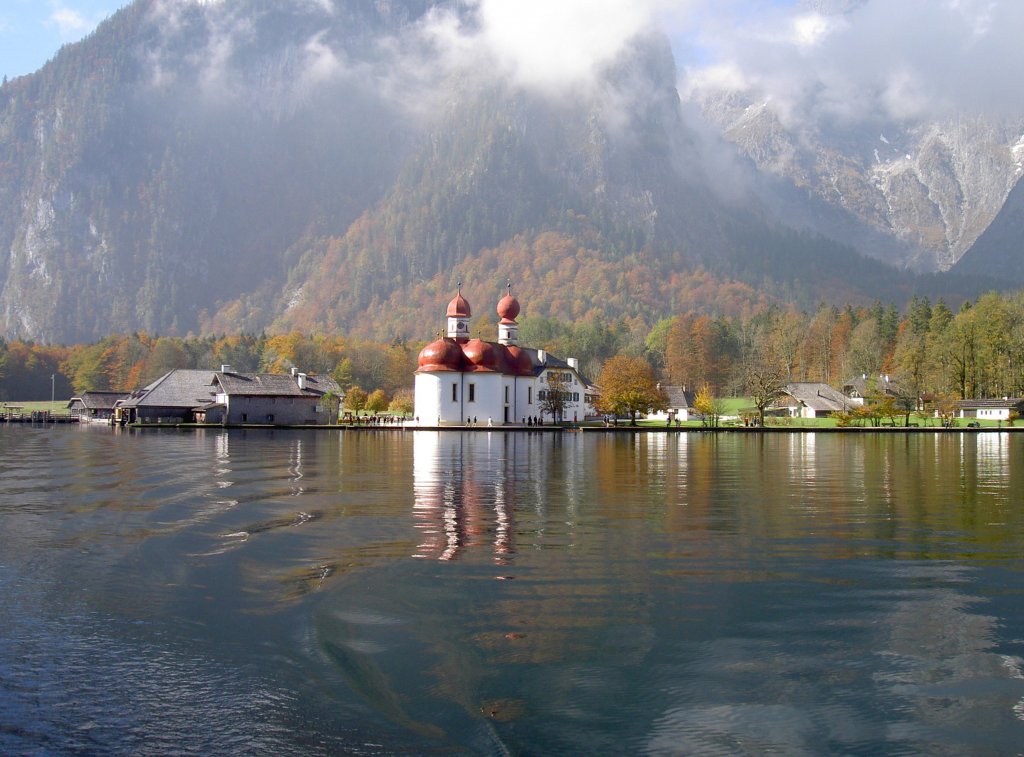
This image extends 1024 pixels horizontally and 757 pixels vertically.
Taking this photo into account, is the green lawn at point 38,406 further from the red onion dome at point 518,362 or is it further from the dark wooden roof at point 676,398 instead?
the dark wooden roof at point 676,398

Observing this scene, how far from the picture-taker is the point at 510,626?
42.8 ft

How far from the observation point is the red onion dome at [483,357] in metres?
101

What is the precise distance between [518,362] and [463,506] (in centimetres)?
8014

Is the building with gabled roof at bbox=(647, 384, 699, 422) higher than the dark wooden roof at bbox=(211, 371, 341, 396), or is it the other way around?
the dark wooden roof at bbox=(211, 371, 341, 396)

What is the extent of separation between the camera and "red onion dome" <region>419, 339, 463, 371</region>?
99.7 m

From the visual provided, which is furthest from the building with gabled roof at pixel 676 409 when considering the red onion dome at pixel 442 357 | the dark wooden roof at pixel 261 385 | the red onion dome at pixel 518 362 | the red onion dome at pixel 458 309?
the dark wooden roof at pixel 261 385

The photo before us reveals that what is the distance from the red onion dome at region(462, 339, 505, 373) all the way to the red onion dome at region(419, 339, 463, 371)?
1.18 metres

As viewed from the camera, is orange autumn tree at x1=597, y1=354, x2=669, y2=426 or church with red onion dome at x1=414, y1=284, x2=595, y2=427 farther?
orange autumn tree at x1=597, y1=354, x2=669, y2=426

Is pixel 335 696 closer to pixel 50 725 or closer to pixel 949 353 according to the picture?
pixel 50 725

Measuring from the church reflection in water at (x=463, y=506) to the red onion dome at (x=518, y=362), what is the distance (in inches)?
2251

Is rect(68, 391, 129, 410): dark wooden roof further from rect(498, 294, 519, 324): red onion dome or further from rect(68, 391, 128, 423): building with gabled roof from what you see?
rect(498, 294, 519, 324): red onion dome

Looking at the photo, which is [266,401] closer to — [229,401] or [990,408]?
[229,401]

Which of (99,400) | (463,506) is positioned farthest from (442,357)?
(463,506)

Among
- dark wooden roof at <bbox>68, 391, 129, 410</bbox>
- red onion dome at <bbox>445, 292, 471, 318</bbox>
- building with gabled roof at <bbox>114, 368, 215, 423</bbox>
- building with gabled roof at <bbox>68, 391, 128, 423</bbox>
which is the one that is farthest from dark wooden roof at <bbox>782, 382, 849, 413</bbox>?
dark wooden roof at <bbox>68, 391, 129, 410</bbox>
